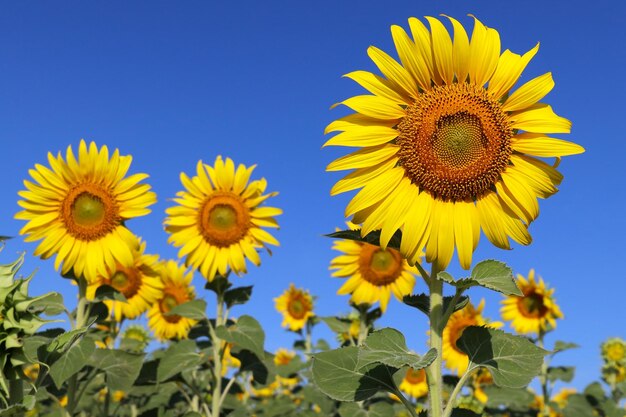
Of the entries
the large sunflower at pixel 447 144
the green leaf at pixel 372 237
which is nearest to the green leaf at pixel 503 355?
the large sunflower at pixel 447 144

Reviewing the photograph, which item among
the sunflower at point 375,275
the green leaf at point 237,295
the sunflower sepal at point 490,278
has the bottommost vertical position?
the sunflower sepal at point 490,278

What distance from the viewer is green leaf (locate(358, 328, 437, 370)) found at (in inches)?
124

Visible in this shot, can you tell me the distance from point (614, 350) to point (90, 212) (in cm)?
835

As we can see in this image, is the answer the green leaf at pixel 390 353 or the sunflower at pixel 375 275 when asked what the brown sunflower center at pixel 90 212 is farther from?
the green leaf at pixel 390 353

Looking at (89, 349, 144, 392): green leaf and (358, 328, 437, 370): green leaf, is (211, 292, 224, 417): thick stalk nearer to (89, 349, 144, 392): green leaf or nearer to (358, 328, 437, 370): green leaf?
(89, 349, 144, 392): green leaf

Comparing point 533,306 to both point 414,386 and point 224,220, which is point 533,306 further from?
point 224,220

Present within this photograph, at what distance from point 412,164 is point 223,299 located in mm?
3855

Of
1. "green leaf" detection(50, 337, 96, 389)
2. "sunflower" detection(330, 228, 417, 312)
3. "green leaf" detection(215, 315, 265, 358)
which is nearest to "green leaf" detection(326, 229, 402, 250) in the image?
"green leaf" detection(50, 337, 96, 389)

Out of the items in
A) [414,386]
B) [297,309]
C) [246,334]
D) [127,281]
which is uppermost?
[297,309]

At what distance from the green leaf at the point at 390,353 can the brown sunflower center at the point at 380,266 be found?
16.3 feet

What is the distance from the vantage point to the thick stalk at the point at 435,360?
3.52m

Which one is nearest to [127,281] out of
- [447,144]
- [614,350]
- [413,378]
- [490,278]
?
[413,378]

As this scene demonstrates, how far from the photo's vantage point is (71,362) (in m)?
5.38

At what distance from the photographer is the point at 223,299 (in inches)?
285
